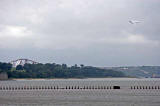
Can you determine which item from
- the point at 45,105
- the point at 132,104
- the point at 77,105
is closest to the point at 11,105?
the point at 45,105

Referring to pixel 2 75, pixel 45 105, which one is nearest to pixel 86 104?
pixel 45 105

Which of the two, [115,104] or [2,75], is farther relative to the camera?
[2,75]

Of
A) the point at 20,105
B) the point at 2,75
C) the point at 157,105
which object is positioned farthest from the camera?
the point at 2,75

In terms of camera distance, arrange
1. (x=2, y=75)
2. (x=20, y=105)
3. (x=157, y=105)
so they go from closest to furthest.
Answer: (x=157, y=105)
(x=20, y=105)
(x=2, y=75)

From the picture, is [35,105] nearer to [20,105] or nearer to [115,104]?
[20,105]

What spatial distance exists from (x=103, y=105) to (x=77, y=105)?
353cm

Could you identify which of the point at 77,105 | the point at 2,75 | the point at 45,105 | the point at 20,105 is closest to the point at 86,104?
the point at 77,105

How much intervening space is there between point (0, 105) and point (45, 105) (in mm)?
6332

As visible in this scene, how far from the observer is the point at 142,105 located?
5200cm

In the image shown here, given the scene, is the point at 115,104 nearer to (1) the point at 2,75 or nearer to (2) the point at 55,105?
(2) the point at 55,105

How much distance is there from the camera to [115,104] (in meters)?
54.5

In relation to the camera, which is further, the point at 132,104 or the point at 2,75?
the point at 2,75

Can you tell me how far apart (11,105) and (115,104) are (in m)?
14.5

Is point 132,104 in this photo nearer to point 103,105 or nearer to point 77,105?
point 103,105
